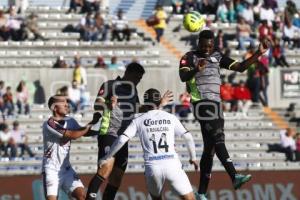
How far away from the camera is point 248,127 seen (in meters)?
31.3

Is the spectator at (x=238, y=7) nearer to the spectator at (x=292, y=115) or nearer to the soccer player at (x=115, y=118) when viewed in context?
the spectator at (x=292, y=115)

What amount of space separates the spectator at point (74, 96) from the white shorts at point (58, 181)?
12.3 meters

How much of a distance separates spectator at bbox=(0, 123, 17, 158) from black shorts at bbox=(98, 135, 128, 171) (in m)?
10.7

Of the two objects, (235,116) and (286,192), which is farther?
(235,116)

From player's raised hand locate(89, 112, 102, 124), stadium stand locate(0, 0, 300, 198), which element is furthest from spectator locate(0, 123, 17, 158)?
player's raised hand locate(89, 112, 102, 124)

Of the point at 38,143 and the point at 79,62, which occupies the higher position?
the point at 79,62

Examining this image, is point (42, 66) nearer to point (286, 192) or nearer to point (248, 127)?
point (248, 127)

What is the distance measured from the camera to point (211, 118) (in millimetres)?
18172

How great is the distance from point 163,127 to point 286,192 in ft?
32.8

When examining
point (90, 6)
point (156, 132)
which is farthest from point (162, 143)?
point (90, 6)

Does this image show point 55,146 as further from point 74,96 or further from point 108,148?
point 74,96

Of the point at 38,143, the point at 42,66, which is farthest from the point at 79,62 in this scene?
the point at 38,143

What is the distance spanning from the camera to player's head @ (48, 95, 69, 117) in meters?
18.1

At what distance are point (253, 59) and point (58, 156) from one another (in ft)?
11.3
